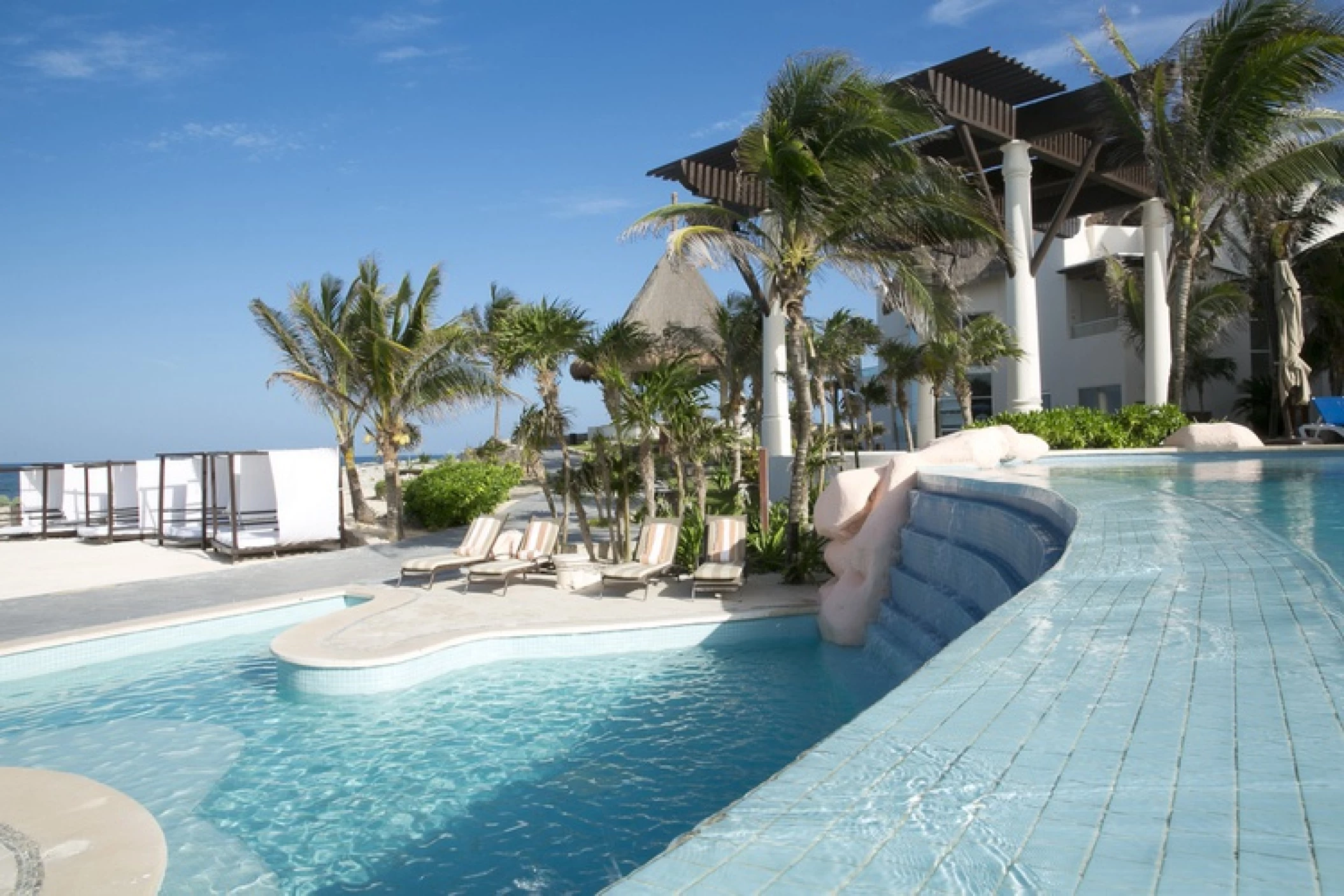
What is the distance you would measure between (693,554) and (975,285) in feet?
64.4

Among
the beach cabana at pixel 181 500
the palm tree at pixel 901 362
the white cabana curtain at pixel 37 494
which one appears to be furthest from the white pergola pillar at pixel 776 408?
the white cabana curtain at pixel 37 494

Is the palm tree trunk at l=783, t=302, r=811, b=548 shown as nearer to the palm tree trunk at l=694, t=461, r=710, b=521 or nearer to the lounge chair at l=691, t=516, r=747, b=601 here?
the lounge chair at l=691, t=516, r=747, b=601

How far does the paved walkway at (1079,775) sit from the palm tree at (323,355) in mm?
18060

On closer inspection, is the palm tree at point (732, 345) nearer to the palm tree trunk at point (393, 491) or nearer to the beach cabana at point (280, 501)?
the palm tree trunk at point (393, 491)

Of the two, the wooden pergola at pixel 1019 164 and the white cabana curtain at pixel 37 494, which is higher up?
the wooden pergola at pixel 1019 164

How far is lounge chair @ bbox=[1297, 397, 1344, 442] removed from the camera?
16094 millimetres

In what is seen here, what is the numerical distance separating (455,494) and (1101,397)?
17.1 metres

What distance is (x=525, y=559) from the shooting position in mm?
12195

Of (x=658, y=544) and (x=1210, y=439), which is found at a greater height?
(x=1210, y=439)

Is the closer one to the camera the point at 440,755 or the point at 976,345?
the point at 440,755

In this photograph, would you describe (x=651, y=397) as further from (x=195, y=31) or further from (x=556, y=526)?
(x=195, y=31)

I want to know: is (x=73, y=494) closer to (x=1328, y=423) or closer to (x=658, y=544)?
(x=658, y=544)

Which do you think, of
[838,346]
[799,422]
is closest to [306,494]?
[799,422]

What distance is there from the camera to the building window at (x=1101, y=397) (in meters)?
24.7
